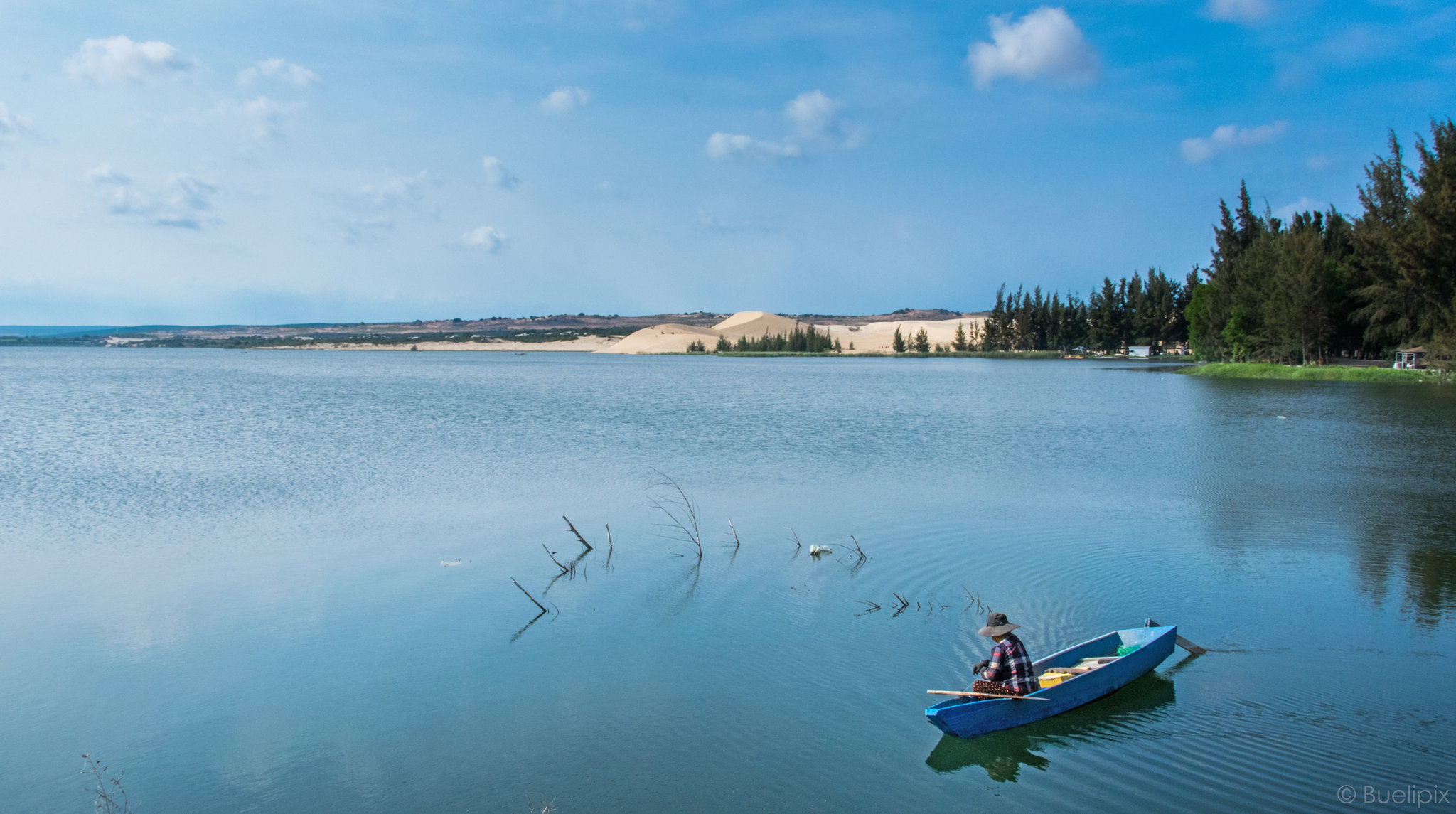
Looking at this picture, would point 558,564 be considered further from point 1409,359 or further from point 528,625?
point 1409,359

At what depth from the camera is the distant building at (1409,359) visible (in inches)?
1892

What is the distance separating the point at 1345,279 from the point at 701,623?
57938 mm

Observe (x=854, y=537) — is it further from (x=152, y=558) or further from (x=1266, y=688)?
(x=152, y=558)

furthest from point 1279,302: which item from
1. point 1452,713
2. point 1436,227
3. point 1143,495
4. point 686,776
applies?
point 686,776

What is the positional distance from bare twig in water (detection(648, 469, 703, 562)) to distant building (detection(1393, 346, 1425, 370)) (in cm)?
4877

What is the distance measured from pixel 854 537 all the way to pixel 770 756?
6008mm

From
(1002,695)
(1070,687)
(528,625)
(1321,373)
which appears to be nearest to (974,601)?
(1070,687)

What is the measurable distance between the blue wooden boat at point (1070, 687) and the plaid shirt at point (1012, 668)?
0.10 meters

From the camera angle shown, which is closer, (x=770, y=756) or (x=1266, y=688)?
(x=770, y=756)

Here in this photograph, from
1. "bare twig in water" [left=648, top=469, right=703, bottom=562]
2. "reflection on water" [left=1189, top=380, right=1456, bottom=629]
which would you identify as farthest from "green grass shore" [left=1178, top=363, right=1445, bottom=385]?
"bare twig in water" [left=648, top=469, right=703, bottom=562]

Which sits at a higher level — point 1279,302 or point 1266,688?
point 1279,302

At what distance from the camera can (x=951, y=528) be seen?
12.9 meters

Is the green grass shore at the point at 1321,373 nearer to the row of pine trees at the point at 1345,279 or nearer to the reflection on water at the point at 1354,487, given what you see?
the row of pine trees at the point at 1345,279

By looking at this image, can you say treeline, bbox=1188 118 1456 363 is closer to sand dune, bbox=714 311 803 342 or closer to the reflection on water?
the reflection on water
